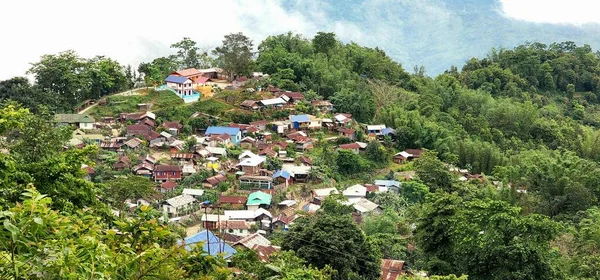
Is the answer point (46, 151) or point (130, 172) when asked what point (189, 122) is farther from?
point (46, 151)

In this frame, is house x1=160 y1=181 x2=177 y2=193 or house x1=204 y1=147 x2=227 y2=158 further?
house x1=204 y1=147 x2=227 y2=158

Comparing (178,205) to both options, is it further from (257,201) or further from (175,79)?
(175,79)

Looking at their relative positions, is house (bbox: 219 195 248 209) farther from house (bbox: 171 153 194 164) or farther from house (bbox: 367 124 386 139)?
house (bbox: 367 124 386 139)

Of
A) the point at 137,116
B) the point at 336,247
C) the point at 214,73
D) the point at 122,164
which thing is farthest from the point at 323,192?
the point at 214,73

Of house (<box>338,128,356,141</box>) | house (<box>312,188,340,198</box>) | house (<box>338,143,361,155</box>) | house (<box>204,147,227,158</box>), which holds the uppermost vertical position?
house (<box>338,128,356,141</box>)

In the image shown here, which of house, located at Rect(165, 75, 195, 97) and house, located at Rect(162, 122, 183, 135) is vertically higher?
house, located at Rect(165, 75, 195, 97)

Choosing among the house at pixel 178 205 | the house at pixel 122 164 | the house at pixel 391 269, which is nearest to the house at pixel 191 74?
the house at pixel 122 164

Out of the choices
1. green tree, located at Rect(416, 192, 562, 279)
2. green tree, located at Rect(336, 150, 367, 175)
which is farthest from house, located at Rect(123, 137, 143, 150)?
green tree, located at Rect(416, 192, 562, 279)

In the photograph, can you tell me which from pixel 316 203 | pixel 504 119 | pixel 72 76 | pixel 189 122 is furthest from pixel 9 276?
pixel 504 119
